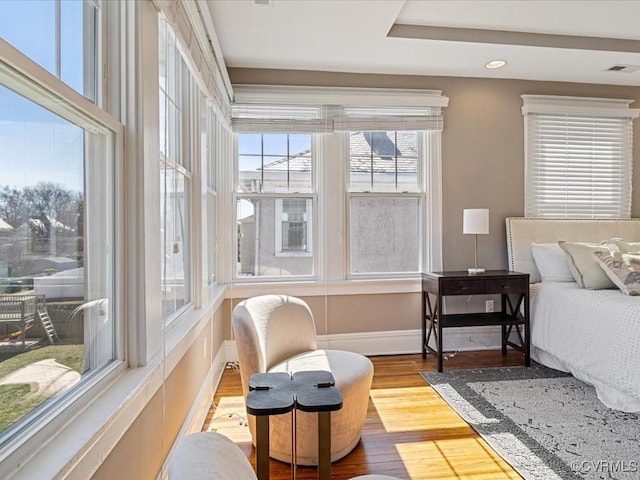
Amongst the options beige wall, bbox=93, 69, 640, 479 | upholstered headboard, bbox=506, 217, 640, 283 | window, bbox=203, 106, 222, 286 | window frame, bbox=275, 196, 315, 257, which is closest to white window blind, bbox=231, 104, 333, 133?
beige wall, bbox=93, 69, 640, 479

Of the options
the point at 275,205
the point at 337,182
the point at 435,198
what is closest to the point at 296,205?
the point at 275,205

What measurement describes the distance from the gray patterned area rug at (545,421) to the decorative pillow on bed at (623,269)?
775 mm

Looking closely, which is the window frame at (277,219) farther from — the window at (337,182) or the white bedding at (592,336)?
the white bedding at (592,336)

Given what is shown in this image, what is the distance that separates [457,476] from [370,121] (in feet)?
9.20

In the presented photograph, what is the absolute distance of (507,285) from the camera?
3.35 metres

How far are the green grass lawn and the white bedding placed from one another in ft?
9.78

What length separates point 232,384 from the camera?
3.02 m

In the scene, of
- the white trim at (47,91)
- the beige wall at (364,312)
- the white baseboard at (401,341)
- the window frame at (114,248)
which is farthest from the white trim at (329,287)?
the white trim at (47,91)

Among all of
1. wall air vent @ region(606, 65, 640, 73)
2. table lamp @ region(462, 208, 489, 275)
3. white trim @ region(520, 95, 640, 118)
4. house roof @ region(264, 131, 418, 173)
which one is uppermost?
wall air vent @ region(606, 65, 640, 73)

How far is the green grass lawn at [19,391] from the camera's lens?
32.0 inches

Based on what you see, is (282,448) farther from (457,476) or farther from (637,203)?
(637,203)

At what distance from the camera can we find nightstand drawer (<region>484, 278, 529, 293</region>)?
3.33 m

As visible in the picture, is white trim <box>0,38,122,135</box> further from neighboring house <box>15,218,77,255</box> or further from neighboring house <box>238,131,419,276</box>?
neighboring house <box>238,131,419,276</box>

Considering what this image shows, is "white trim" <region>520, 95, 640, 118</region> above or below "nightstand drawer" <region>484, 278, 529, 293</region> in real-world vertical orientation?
above
